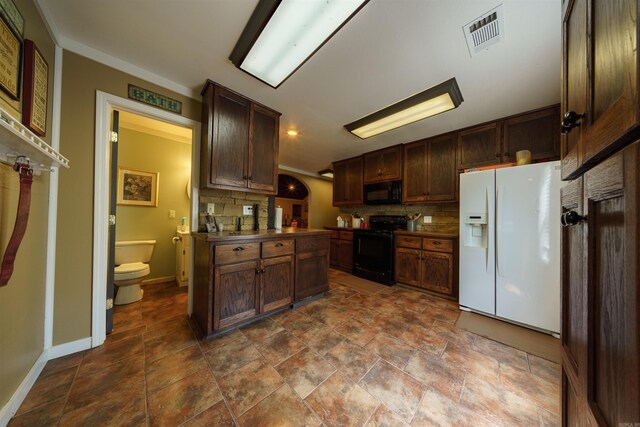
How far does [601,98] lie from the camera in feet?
1.63

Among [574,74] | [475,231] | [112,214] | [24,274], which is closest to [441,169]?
[475,231]

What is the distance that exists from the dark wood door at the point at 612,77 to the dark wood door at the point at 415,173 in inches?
108

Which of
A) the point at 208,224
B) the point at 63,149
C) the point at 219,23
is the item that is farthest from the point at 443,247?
the point at 63,149

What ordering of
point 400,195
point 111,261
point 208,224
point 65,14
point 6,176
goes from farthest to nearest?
point 400,195 → point 208,224 → point 111,261 → point 65,14 → point 6,176

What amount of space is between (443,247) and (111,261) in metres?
3.82

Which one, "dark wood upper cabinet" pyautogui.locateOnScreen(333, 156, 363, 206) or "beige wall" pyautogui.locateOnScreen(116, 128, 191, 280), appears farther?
"dark wood upper cabinet" pyautogui.locateOnScreen(333, 156, 363, 206)

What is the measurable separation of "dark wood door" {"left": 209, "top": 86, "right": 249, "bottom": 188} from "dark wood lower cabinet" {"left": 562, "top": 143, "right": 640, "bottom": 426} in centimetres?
227

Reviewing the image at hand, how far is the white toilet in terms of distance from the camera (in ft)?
7.59

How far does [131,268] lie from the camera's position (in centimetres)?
238

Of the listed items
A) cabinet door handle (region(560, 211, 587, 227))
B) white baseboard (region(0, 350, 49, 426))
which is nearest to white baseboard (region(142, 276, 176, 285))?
white baseboard (region(0, 350, 49, 426))

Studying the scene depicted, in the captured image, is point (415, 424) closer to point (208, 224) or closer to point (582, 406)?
point (582, 406)

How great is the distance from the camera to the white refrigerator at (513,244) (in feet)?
6.28

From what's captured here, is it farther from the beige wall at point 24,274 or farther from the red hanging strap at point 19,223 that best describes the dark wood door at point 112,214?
the red hanging strap at point 19,223

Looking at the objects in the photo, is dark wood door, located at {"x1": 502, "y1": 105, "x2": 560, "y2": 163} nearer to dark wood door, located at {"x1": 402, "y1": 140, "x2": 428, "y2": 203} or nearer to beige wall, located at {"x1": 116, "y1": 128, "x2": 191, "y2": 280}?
dark wood door, located at {"x1": 402, "y1": 140, "x2": 428, "y2": 203}
